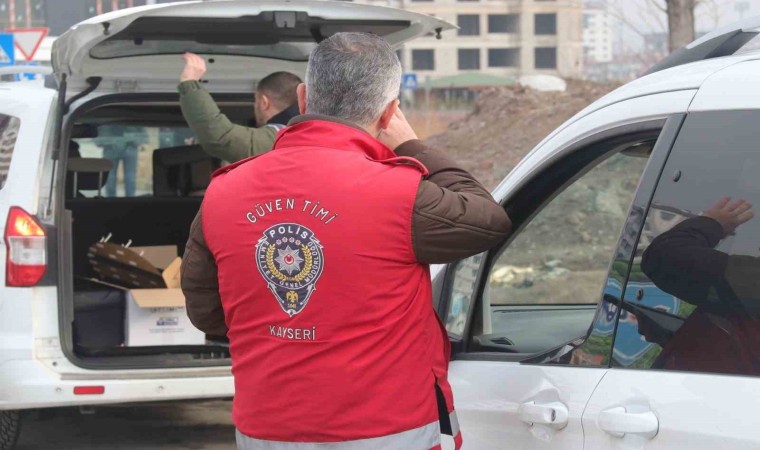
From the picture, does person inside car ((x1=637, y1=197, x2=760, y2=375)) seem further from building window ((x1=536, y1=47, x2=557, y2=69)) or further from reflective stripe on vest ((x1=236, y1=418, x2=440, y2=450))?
building window ((x1=536, y1=47, x2=557, y2=69))

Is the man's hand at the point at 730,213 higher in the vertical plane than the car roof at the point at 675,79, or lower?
lower

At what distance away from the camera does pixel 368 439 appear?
2.71 meters

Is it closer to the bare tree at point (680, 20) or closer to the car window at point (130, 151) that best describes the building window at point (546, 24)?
the bare tree at point (680, 20)

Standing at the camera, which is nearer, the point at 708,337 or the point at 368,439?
the point at 708,337

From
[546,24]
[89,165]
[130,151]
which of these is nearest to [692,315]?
[89,165]

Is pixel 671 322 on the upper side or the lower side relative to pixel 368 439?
upper

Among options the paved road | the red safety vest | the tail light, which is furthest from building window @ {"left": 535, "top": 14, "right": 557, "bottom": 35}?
the red safety vest

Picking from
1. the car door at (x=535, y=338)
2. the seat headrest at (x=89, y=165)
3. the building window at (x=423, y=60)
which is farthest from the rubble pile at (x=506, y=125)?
the building window at (x=423, y=60)

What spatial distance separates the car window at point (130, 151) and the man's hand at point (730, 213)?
5487 mm

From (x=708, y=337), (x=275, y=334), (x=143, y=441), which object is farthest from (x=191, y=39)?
(x=708, y=337)

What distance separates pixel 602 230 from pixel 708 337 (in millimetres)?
11348

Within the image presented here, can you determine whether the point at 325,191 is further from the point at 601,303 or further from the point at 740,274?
the point at 740,274

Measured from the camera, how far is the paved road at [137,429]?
689cm

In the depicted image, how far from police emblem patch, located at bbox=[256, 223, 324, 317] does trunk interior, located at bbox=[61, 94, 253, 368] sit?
3387 millimetres
